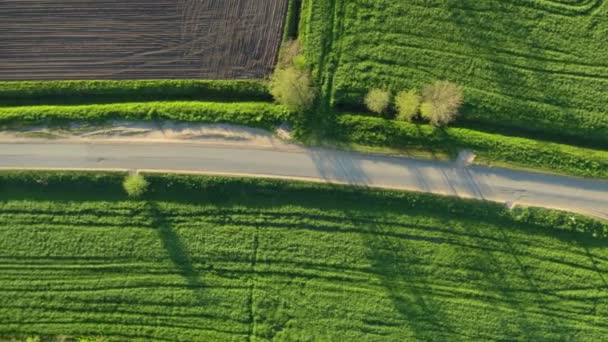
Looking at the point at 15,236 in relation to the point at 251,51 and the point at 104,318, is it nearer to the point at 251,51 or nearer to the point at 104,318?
the point at 104,318

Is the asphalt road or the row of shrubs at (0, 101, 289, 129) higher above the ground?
the row of shrubs at (0, 101, 289, 129)

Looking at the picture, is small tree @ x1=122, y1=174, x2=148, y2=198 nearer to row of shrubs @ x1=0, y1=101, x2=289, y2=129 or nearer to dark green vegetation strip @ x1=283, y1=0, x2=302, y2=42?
row of shrubs @ x1=0, y1=101, x2=289, y2=129

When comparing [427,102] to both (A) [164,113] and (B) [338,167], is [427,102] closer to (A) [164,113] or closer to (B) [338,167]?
(B) [338,167]

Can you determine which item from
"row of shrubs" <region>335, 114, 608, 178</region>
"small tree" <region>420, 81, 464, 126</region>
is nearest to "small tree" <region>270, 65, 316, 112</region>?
"row of shrubs" <region>335, 114, 608, 178</region>

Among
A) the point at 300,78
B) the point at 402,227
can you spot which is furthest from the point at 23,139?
the point at 402,227

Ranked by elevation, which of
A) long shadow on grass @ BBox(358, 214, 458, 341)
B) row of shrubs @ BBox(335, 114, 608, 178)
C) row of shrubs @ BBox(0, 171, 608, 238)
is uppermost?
row of shrubs @ BBox(335, 114, 608, 178)

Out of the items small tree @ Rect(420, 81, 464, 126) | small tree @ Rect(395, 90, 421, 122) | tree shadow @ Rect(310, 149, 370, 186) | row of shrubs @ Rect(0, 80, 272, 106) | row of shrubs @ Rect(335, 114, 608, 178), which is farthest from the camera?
row of shrubs @ Rect(0, 80, 272, 106)

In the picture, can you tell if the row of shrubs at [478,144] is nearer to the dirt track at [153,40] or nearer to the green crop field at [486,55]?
the green crop field at [486,55]
